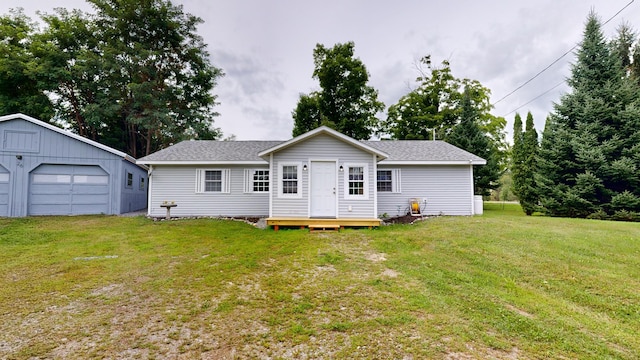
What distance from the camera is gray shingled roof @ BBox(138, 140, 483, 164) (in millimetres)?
11492

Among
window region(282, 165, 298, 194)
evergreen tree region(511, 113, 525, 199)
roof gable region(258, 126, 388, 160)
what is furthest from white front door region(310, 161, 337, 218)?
evergreen tree region(511, 113, 525, 199)

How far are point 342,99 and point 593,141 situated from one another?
17.5 meters

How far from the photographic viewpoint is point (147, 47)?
827 inches

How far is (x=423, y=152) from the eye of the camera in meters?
12.5

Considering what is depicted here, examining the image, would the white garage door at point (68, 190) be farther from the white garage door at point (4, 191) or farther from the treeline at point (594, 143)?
the treeline at point (594, 143)

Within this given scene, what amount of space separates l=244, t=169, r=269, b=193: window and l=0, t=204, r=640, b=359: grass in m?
4.85

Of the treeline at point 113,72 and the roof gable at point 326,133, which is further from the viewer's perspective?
the treeline at point 113,72

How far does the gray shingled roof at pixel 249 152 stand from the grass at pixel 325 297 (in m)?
4.95

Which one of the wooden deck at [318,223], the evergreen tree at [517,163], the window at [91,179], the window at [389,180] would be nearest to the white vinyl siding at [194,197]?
the window at [91,179]

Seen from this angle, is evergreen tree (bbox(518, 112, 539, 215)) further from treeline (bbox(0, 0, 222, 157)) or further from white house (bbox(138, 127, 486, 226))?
treeline (bbox(0, 0, 222, 157))

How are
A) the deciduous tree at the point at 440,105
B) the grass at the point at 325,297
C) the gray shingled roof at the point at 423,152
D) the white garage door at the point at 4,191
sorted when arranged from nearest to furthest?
the grass at the point at 325,297
the white garage door at the point at 4,191
the gray shingled roof at the point at 423,152
the deciduous tree at the point at 440,105

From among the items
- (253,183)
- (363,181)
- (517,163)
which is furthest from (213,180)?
(517,163)

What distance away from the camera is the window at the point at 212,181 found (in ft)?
38.3

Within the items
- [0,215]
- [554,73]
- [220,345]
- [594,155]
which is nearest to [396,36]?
[554,73]
